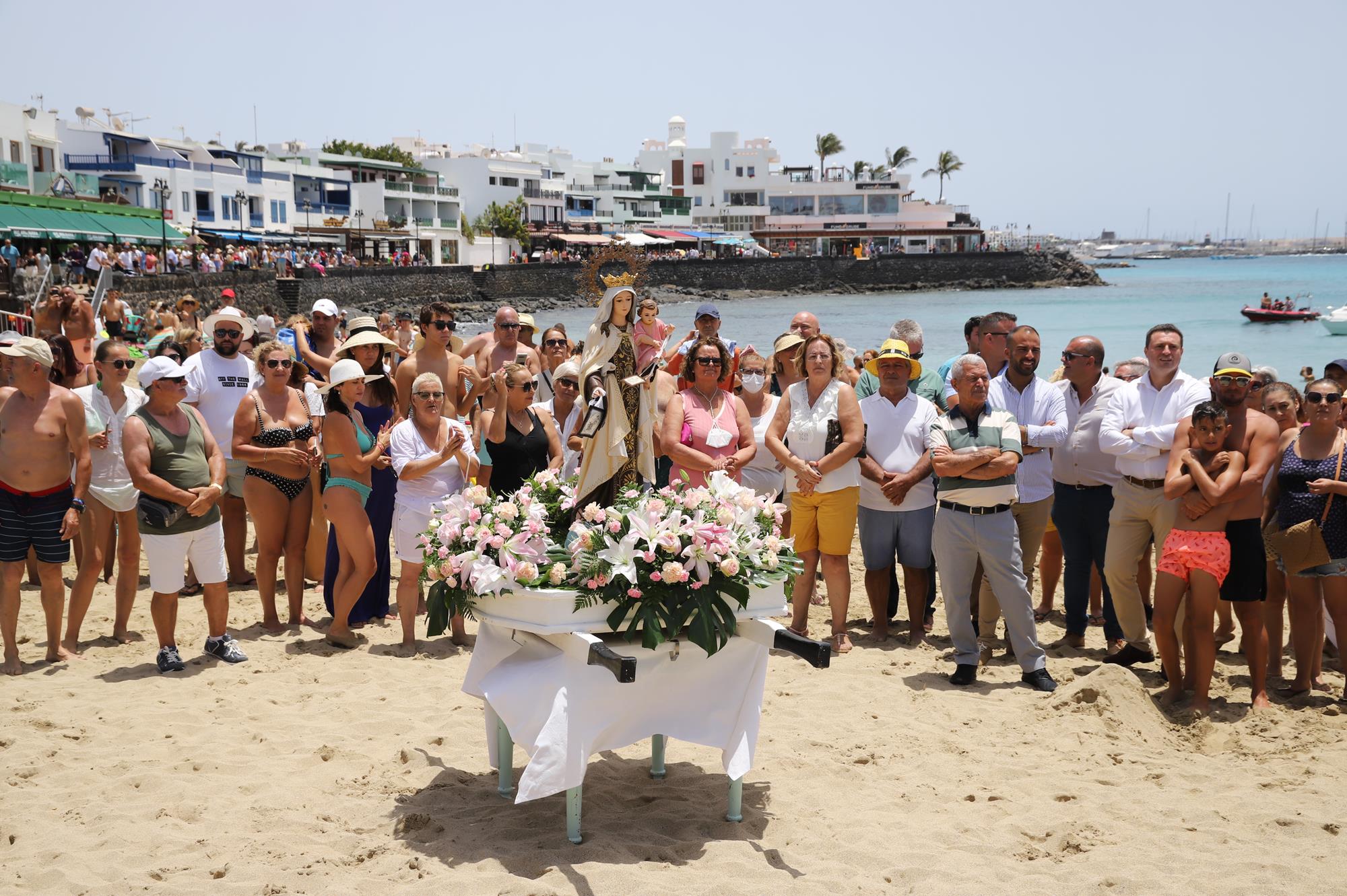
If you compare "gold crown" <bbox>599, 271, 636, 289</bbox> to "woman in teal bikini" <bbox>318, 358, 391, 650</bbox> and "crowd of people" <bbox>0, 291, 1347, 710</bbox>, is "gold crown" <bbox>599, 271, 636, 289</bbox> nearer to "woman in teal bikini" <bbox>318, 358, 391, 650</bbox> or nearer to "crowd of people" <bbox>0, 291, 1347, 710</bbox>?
"crowd of people" <bbox>0, 291, 1347, 710</bbox>

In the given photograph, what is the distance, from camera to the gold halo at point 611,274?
4.84 metres

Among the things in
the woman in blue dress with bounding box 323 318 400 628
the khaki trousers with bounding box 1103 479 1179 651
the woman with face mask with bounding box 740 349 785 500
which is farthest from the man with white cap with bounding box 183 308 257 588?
the khaki trousers with bounding box 1103 479 1179 651

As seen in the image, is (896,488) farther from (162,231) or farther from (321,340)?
(162,231)

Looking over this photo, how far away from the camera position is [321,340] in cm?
966

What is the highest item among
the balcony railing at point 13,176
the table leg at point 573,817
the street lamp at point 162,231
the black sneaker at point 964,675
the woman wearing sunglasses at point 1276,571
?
the balcony railing at point 13,176

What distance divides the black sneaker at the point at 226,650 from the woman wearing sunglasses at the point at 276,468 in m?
0.59

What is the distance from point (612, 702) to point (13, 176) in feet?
159

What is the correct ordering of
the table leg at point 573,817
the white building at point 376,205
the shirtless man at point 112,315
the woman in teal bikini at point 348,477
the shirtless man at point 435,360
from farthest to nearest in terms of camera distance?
the white building at point 376,205 < the shirtless man at point 112,315 < the shirtless man at point 435,360 < the woman in teal bikini at point 348,477 < the table leg at point 573,817

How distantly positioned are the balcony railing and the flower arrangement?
4557 cm

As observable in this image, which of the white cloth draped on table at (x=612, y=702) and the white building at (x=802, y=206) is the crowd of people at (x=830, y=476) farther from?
the white building at (x=802, y=206)

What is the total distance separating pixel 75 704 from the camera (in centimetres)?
594

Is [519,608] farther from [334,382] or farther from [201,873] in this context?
[334,382]

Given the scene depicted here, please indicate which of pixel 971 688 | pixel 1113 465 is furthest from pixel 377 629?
pixel 1113 465

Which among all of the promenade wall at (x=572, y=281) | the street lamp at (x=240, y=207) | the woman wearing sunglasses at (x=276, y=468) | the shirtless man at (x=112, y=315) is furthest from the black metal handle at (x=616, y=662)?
the street lamp at (x=240, y=207)
